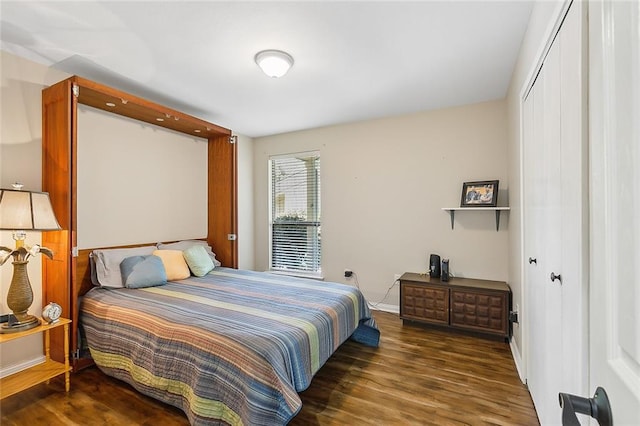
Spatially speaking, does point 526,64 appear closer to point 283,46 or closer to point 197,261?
point 283,46

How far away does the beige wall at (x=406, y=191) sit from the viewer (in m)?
3.38

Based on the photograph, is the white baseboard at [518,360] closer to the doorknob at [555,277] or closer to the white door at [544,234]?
the white door at [544,234]

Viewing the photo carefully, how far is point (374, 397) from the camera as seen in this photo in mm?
2082

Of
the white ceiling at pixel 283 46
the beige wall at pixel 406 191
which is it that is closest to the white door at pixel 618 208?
the white ceiling at pixel 283 46

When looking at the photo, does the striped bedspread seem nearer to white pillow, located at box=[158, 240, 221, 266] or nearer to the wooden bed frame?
the wooden bed frame

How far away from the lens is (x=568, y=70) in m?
1.16

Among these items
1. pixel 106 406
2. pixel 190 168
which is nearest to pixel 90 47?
pixel 190 168

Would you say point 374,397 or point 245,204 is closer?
point 374,397

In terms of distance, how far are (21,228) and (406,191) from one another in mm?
3697

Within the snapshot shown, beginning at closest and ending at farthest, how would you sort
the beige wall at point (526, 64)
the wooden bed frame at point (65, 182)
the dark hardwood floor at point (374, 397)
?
the beige wall at point (526, 64)
the dark hardwood floor at point (374, 397)
the wooden bed frame at point (65, 182)

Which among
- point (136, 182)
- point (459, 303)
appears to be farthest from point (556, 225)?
point (136, 182)

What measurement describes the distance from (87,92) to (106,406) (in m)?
2.51

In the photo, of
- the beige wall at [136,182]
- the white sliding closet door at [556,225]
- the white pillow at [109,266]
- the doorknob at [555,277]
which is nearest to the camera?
the white sliding closet door at [556,225]

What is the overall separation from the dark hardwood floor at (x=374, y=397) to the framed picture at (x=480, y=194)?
1521mm
